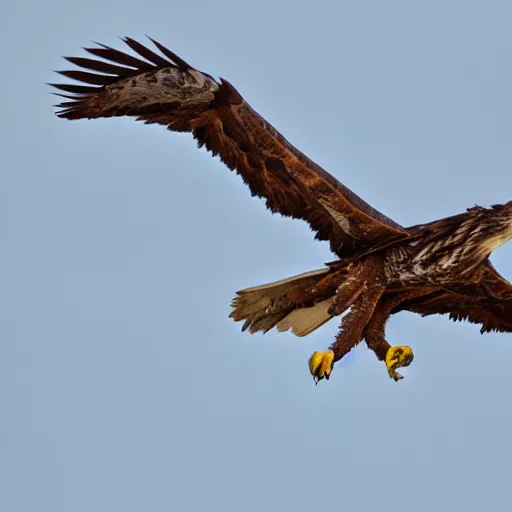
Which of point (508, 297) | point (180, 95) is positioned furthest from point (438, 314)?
point (180, 95)

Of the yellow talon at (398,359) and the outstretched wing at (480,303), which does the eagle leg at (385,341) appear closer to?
the yellow talon at (398,359)

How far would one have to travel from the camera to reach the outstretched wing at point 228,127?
1367cm

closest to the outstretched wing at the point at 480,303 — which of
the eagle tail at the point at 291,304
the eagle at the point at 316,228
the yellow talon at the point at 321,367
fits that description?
the eagle at the point at 316,228

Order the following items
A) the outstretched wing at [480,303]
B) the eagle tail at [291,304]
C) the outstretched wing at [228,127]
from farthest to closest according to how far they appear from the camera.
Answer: the outstretched wing at [480,303], the eagle tail at [291,304], the outstretched wing at [228,127]

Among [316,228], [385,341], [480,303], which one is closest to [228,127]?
[316,228]

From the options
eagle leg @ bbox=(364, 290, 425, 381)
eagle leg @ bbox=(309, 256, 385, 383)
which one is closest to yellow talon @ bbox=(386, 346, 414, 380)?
eagle leg @ bbox=(364, 290, 425, 381)

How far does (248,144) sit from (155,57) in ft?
3.75

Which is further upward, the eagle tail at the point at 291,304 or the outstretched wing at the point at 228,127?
the outstretched wing at the point at 228,127

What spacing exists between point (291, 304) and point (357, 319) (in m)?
0.62

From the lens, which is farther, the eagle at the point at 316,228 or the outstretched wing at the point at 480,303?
the outstretched wing at the point at 480,303

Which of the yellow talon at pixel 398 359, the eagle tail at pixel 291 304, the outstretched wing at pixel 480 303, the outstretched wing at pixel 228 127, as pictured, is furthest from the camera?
the outstretched wing at pixel 480 303

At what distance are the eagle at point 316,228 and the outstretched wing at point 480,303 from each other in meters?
0.02

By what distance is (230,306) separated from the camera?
1494cm

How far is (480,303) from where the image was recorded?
15.6 meters
